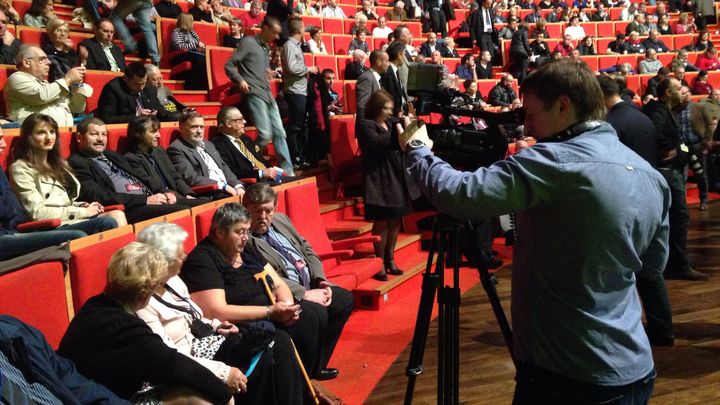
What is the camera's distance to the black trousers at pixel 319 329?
2.35 metres

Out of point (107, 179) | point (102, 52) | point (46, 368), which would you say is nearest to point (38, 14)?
point (102, 52)

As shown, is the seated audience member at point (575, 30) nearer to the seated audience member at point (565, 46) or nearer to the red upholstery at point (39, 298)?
the seated audience member at point (565, 46)

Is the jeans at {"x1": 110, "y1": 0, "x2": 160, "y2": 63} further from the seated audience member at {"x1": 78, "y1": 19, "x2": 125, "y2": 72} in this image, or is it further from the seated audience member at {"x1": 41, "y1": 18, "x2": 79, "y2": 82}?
the seated audience member at {"x1": 41, "y1": 18, "x2": 79, "y2": 82}

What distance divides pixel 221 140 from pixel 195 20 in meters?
2.50

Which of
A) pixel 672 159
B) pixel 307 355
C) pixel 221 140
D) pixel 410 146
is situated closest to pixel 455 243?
pixel 410 146

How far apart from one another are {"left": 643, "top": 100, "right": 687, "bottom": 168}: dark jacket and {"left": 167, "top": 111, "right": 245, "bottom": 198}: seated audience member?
6.84ft

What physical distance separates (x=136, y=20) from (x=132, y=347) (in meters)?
4.20

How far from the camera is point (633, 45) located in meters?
9.55

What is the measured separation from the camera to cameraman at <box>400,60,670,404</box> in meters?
1.06

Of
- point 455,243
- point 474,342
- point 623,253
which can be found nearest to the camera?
point 623,253

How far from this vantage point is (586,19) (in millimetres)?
10562

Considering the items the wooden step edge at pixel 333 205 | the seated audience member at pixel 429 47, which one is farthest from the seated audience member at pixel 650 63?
the wooden step edge at pixel 333 205

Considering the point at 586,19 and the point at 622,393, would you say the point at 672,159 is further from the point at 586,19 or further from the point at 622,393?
the point at 586,19

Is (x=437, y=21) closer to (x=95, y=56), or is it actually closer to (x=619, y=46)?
(x=619, y=46)
